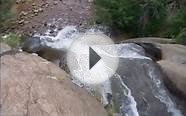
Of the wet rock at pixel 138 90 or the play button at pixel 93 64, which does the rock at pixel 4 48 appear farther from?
the wet rock at pixel 138 90

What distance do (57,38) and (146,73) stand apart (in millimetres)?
5263

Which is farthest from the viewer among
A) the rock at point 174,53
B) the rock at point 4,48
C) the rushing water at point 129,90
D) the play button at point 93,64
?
the rock at point 174,53

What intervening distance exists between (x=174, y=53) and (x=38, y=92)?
4.80 m

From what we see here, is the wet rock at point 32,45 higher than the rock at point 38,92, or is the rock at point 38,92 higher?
the rock at point 38,92

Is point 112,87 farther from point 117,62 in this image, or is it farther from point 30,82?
point 30,82

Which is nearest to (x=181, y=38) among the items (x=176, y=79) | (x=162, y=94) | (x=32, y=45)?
(x=176, y=79)

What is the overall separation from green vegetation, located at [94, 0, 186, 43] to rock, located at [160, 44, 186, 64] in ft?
2.82

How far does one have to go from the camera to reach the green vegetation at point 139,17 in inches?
473

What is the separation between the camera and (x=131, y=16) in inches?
515

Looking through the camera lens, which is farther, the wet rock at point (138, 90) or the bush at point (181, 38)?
the bush at point (181, 38)

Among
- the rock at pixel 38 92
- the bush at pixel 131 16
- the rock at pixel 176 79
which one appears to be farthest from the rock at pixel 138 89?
the bush at pixel 131 16

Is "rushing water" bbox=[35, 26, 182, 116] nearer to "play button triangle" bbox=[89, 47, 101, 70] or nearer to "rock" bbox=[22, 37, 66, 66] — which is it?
"play button triangle" bbox=[89, 47, 101, 70]

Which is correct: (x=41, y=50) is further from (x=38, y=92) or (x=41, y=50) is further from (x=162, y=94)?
(x=38, y=92)

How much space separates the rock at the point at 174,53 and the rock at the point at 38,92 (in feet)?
10.7
